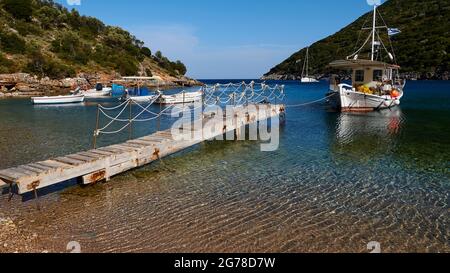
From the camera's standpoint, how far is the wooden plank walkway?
364 inches

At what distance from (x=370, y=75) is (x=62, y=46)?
65.0m

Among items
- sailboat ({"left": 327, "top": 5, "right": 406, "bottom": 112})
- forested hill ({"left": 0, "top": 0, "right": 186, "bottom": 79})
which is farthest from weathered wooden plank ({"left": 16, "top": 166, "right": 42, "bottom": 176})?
forested hill ({"left": 0, "top": 0, "right": 186, "bottom": 79})

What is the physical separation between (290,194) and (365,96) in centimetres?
2533

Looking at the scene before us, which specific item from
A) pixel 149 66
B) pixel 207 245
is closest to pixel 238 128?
pixel 207 245

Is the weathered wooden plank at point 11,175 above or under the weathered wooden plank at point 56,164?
under

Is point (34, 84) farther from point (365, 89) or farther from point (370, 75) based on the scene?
point (370, 75)

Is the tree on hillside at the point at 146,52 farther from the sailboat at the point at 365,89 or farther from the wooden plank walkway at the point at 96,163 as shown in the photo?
the wooden plank walkway at the point at 96,163

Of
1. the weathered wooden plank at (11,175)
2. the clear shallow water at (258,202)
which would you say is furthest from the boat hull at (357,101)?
the weathered wooden plank at (11,175)

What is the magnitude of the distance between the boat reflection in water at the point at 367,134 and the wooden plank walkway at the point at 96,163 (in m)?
6.93

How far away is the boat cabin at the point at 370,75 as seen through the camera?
1348 inches

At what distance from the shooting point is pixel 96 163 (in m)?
10.9

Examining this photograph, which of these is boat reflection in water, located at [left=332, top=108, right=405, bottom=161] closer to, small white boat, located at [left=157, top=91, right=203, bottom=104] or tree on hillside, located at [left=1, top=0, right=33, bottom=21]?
small white boat, located at [left=157, top=91, right=203, bottom=104]

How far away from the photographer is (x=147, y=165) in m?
13.3
